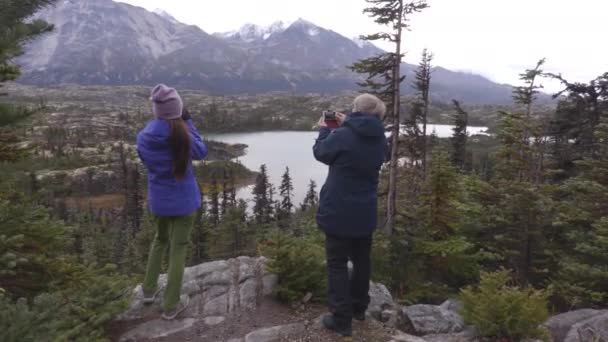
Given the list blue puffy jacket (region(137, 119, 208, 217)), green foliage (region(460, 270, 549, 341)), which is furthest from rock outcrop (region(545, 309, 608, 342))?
blue puffy jacket (region(137, 119, 208, 217))

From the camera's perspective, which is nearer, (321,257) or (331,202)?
(331,202)

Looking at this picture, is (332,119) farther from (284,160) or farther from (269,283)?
(284,160)

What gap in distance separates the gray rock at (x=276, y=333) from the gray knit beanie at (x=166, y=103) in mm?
2527

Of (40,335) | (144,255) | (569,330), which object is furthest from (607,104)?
(144,255)

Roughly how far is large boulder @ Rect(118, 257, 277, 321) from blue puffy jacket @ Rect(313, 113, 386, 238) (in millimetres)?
1893

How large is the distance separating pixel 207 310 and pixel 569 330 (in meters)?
4.59

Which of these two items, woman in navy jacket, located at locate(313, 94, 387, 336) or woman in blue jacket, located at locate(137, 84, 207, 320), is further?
woman in blue jacket, located at locate(137, 84, 207, 320)

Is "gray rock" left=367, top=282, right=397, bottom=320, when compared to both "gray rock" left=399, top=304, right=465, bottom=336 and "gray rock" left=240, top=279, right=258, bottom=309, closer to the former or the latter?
"gray rock" left=399, top=304, right=465, bottom=336

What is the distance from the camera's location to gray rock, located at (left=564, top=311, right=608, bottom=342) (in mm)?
4944

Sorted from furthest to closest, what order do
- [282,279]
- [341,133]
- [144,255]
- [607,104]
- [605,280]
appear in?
[144,255] < [607,104] < [605,280] < [282,279] < [341,133]

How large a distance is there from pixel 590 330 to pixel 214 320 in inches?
179

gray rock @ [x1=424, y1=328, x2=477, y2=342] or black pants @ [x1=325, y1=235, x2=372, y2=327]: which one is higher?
black pants @ [x1=325, y1=235, x2=372, y2=327]

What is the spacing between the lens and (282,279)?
565 centimetres

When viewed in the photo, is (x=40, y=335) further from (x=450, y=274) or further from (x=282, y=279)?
(x=450, y=274)
